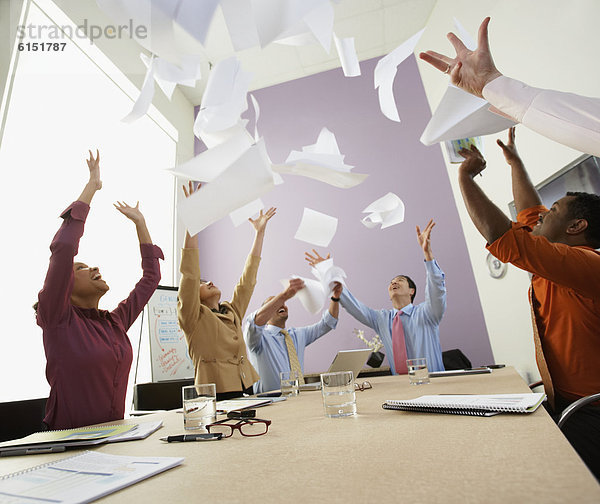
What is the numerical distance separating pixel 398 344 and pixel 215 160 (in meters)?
2.27

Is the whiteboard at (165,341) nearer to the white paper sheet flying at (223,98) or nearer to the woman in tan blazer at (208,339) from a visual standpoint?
the woman in tan blazer at (208,339)

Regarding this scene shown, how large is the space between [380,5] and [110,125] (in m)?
2.74

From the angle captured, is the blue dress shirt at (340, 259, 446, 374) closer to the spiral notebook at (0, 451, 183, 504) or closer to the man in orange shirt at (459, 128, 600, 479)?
the man in orange shirt at (459, 128, 600, 479)

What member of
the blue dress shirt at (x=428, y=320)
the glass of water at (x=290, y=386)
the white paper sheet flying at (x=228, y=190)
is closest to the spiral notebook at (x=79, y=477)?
the white paper sheet flying at (x=228, y=190)

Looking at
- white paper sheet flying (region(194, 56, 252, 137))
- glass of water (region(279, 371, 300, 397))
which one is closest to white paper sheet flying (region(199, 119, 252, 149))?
white paper sheet flying (region(194, 56, 252, 137))

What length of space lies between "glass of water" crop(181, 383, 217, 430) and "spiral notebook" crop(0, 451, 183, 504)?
0.25 metres

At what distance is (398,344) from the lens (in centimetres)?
279

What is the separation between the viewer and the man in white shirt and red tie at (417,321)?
2.68 m

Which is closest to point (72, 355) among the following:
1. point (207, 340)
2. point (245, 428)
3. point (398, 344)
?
point (207, 340)

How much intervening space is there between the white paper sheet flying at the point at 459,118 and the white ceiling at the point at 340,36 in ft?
10.2

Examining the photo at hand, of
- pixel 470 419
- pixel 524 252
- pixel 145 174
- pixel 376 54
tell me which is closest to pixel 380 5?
pixel 376 54

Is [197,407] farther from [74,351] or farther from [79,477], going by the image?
[74,351]

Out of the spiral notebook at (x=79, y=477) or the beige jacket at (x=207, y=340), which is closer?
the spiral notebook at (x=79, y=477)

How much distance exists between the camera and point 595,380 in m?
1.26
